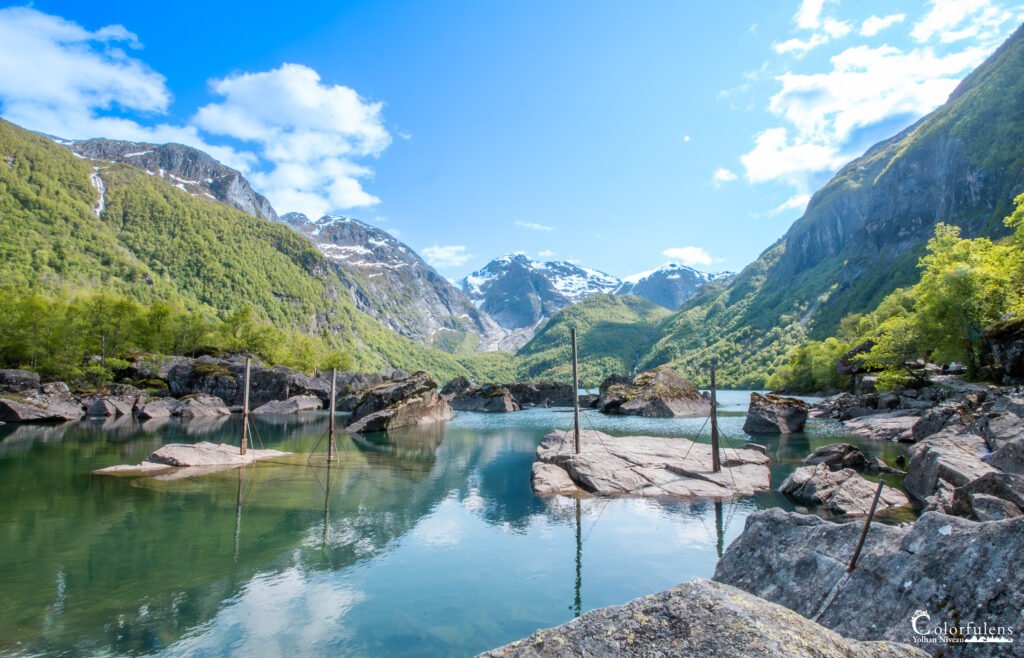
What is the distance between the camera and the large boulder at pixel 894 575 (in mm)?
6250

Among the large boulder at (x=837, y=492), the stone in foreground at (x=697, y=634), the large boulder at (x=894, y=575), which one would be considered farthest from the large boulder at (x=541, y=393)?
the stone in foreground at (x=697, y=634)

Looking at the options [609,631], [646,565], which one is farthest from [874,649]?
[646,565]

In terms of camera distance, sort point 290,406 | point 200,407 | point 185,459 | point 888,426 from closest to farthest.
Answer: point 185,459, point 888,426, point 200,407, point 290,406

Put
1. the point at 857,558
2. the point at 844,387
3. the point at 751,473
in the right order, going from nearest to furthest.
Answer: the point at 857,558, the point at 751,473, the point at 844,387

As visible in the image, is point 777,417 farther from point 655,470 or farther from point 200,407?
point 200,407

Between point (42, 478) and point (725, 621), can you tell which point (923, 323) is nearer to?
point (725, 621)

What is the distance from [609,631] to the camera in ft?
13.5

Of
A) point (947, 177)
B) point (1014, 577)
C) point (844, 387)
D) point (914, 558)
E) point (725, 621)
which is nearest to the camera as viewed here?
point (725, 621)

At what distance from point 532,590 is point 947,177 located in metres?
234

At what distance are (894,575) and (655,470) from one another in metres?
23.0

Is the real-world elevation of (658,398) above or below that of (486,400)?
above

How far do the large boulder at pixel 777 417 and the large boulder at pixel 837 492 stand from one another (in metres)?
30.3

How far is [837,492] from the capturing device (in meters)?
23.0

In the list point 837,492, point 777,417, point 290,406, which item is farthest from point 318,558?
point 290,406
